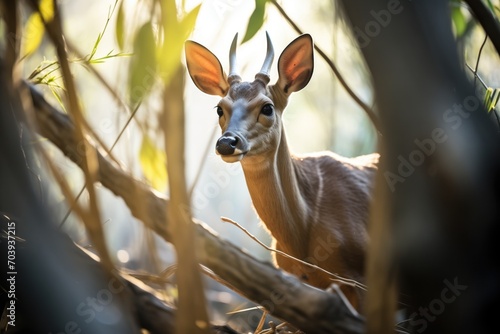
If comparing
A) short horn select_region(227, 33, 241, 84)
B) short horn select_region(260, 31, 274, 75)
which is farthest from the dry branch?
short horn select_region(260, 31, 274, 75)

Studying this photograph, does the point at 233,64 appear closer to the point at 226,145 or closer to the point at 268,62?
the point at 268,62

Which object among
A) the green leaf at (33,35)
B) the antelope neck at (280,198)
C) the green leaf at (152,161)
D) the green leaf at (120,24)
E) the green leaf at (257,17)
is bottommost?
the antelope neck at (280,198)

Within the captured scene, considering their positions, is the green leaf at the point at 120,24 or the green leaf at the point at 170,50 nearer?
the green leaf at the point at 170,50

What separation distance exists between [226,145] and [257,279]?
1455 mm

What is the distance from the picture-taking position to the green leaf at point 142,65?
5.24ft

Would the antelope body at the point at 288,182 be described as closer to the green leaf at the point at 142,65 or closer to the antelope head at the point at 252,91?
the antelope head at the point at 252,91

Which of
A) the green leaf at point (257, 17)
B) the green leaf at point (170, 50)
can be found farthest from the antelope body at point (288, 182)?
the green leaf at point (170, 50)

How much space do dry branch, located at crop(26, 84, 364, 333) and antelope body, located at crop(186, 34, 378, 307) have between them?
1560 mm

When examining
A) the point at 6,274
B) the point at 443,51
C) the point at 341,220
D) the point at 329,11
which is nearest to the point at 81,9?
the point at 329,11

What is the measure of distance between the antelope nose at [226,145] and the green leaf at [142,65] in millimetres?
1131

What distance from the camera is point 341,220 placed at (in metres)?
3.61

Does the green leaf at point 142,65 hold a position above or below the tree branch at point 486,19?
above

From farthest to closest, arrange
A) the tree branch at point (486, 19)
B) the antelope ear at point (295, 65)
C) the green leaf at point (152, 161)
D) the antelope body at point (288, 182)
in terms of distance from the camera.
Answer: the antelope ear at point (295, 65)
the antelope body at point (288, 182)
the green leaf at point (152, 161)
the tree branch at point (486, 19)

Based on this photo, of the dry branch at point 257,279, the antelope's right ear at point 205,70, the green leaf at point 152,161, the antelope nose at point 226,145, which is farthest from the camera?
the antelope's right ear at point 205,70
